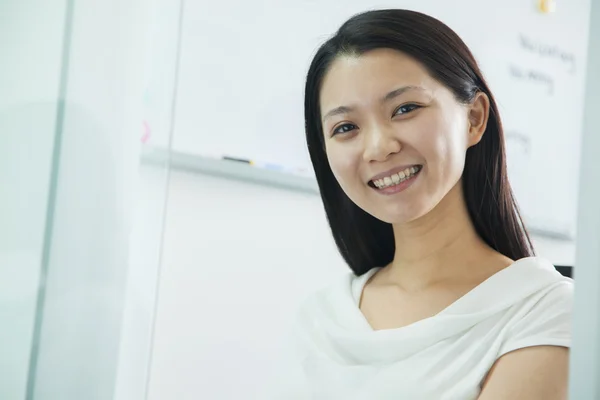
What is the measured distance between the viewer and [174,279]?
1.07m

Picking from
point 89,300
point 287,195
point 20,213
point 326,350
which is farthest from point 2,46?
point 287,195

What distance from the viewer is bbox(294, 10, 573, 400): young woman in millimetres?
616

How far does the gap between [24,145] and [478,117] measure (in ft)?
1.53

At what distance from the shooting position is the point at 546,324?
1.96ft

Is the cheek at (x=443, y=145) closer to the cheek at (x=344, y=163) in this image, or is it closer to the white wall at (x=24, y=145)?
the cheek at (x=344, y=163)

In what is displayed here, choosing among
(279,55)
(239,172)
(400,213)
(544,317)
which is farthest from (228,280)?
(544,317)

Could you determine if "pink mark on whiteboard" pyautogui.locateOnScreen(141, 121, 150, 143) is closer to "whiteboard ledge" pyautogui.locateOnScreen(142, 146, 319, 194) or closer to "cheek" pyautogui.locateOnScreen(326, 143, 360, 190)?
"cheek" pyautogui.locateOnScreen(326, 143, 360, 190)

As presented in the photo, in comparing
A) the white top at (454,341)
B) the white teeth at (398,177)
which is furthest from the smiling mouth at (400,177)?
the white top at (454,341)

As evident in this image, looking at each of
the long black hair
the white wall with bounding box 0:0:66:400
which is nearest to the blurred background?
the white wall with bounding box 0:0:66:400

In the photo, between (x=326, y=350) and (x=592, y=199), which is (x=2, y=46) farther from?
(x=592, y=199)

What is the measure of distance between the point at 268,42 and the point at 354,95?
1.65 feet

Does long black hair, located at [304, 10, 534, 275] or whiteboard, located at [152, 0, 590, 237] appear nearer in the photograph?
long black hair, located at [304, 10, 534, 275]

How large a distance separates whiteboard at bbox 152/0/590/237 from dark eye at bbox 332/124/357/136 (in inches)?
15.9

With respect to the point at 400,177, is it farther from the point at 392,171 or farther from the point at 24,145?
the point at 24,145
